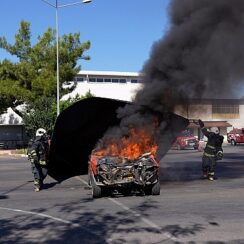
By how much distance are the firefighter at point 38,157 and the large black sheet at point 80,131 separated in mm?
283

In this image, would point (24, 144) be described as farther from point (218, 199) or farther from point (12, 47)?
point (218, 199)

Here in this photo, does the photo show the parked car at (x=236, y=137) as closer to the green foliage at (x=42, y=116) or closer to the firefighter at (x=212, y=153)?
the green foliage at (x=42, y=116)

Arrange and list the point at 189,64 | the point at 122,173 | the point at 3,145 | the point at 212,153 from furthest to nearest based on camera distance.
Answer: the point at 3,145 → the point at 212,153 → the point at 189,64 → the point at 122,173

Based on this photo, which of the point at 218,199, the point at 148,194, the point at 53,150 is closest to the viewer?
the point at 218,199

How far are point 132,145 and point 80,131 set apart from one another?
1977 mm

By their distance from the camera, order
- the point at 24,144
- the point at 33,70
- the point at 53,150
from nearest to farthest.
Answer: the point at 53,150 → the point at 33,70 → the point at 24,144

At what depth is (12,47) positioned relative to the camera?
37656mm

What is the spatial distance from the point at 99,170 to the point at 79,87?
4296cm

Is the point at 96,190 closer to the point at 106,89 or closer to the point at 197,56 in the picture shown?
the point at 197,56

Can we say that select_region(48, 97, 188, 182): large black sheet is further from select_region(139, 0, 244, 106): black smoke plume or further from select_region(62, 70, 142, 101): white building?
select_region(62, 70, 142, 101): white building

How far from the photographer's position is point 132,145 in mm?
11633

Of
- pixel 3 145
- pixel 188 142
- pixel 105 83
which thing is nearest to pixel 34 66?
pixel 3 145

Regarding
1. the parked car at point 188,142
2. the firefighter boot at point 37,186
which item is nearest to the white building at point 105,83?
the parked car at point 188,142

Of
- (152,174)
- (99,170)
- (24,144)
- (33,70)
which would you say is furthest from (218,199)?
(24,144)
